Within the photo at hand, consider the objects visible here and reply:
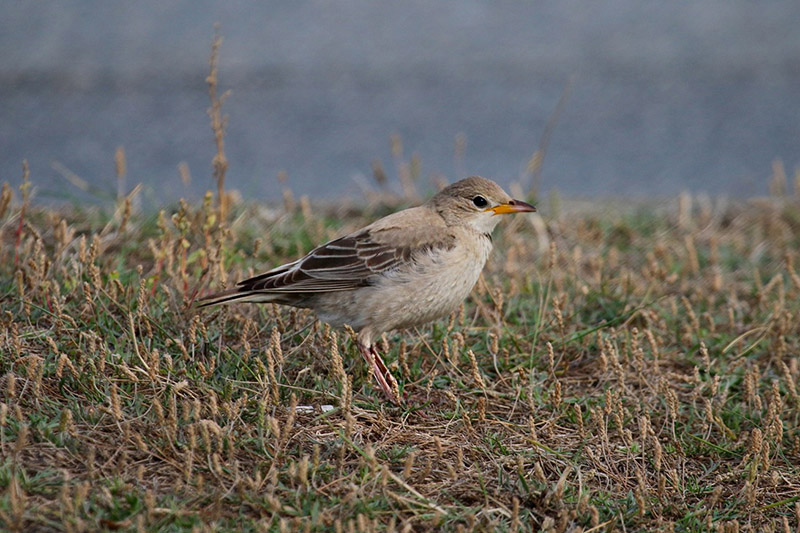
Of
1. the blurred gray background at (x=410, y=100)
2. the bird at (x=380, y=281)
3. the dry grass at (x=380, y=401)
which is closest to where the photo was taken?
the dry grass at (x=380, y=401)

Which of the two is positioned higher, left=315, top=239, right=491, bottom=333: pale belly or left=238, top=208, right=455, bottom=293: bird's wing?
left=238, top=208, right=455, bottom=293: bird's wing

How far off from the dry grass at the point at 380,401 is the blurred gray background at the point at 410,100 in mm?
2288

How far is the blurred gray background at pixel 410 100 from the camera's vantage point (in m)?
9.35

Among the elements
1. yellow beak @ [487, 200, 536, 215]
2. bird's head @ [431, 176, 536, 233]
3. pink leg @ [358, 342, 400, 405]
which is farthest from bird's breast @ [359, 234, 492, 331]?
yellow beak @ [487, 200, 536, 215]

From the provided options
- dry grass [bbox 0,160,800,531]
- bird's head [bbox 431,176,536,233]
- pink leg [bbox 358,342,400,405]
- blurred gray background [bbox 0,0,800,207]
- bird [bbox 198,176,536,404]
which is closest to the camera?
dry grass [bbox 0,160,800,531]

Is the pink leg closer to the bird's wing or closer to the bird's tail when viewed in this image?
the bird's wing

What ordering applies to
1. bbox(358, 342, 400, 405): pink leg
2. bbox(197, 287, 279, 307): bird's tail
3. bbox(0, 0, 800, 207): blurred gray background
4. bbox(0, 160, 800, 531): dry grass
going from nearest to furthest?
bbox(0, 160, 800, 531): dry grass
bbox(358, 342, 400, 405): pink leg
bbox(197, 287, 279, 307): bird's tail
bbox(0, 0, 800, 207): blurred gray background

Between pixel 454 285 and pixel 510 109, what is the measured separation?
5.38 meters

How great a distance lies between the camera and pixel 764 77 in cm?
1133

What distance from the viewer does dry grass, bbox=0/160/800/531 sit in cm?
410

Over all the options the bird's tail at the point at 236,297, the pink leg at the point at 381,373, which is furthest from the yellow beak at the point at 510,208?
the bird's tail at the point at 236,297

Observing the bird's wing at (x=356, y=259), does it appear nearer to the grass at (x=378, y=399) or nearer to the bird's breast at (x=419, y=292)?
the bird's breast at (x=419, y=292)

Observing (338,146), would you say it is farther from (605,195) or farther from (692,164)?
(692,164)

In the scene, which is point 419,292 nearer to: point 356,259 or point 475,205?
point 356,259
